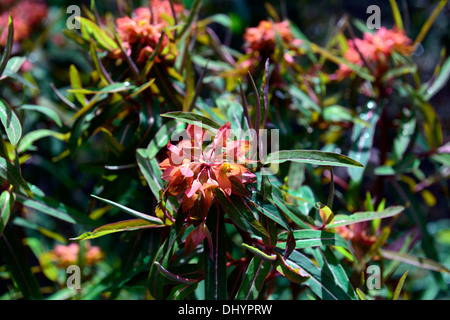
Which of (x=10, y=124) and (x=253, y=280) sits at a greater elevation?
(x=10, y=124)

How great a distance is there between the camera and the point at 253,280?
0.59 meters

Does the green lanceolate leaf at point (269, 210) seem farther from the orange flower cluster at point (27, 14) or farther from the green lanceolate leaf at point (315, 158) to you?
the orange flower cluster at point (27, 14)

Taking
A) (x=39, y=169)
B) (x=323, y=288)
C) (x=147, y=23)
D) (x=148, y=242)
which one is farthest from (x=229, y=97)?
(x=39, y=169)

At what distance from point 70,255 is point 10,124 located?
519mm

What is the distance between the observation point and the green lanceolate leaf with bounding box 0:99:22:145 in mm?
632

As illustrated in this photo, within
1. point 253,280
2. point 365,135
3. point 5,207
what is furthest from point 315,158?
point 5,207

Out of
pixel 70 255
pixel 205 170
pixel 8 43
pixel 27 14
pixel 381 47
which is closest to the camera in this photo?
pixel 205 170

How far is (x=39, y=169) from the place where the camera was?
4.10 feet

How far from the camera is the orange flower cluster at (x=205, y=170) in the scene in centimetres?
54

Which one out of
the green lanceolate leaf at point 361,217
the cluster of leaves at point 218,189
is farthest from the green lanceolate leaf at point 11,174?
the green lanceolate leaf at point 361,217

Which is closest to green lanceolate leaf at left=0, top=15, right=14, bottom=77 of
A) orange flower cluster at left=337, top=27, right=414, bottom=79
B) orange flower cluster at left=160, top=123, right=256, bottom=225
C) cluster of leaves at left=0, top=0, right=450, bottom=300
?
cluster of leaves at left=0, top=0, right=450, bottom=300

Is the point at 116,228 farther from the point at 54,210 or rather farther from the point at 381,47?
the point at 381,47
